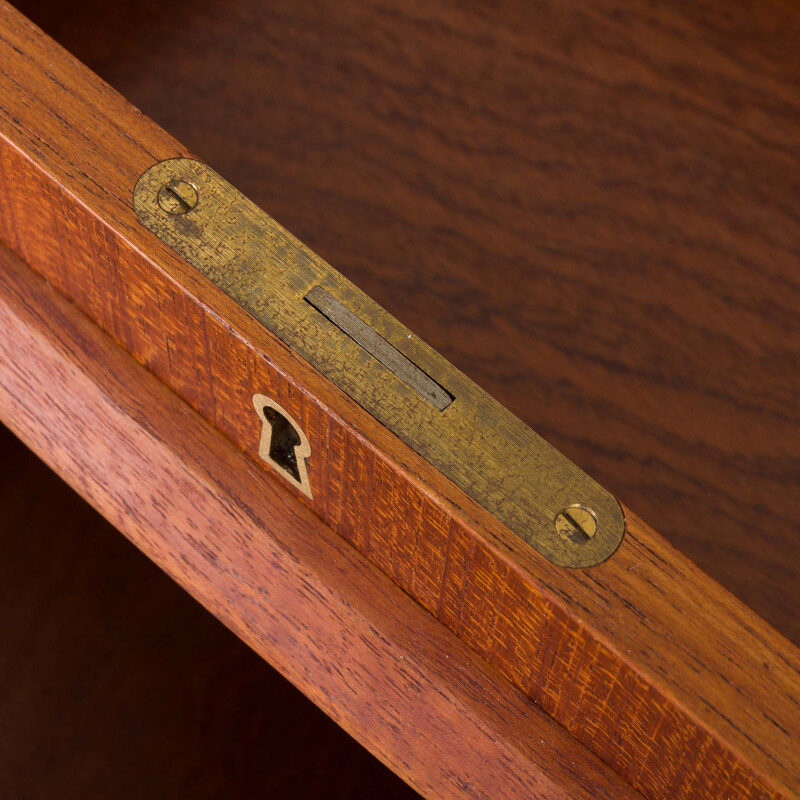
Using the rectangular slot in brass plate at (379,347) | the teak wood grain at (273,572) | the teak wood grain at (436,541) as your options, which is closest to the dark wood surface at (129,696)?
the teak wood grain at (273,572)

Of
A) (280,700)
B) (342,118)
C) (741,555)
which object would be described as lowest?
(280,700)

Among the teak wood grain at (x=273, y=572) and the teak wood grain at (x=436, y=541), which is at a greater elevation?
the teak wood grain at (x=436, y=541)

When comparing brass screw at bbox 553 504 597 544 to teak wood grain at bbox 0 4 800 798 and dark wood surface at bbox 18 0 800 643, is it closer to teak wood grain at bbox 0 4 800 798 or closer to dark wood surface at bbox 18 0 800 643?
teak wood grain at bbox 0 4 800 798

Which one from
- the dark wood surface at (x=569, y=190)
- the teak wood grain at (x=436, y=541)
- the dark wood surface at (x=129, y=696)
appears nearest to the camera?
the teak wood grain at (x=436, y=541)

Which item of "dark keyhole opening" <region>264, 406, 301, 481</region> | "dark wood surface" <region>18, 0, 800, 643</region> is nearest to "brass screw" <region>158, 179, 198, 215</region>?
"dark keyhole opening" <region>264, 406, 301, 481</region>

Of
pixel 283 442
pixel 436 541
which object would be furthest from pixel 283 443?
pixel 436 541

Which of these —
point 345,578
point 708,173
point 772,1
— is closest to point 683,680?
point 345,578

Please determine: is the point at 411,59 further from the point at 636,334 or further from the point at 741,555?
the point at 741,555

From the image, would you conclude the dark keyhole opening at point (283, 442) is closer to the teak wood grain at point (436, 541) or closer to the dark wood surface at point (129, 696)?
the teak wood grain at point (436, 541)
